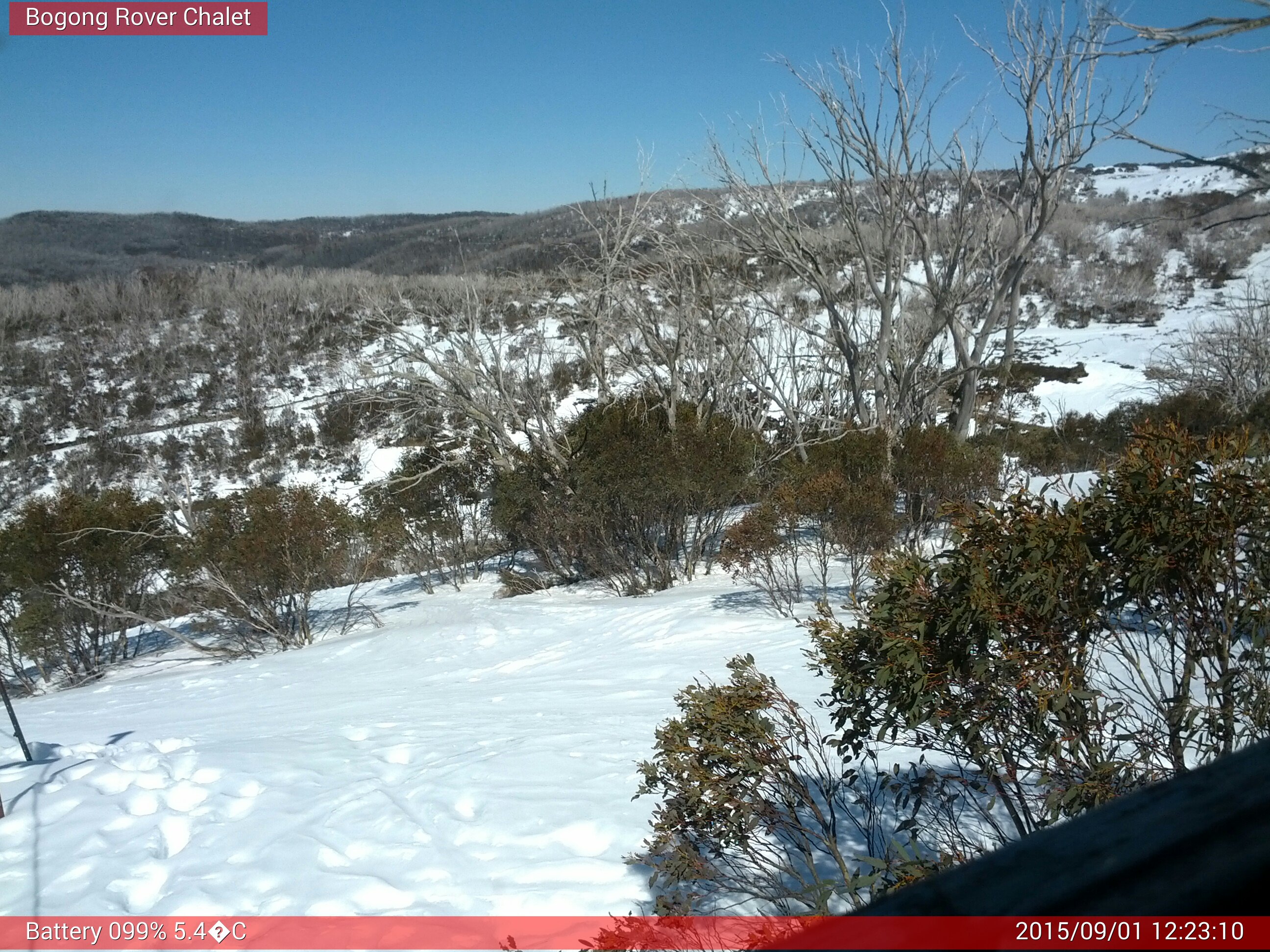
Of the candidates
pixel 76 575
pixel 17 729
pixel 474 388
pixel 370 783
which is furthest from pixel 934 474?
pixel 76 575

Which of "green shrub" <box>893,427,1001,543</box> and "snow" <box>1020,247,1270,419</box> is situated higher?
"snow" <box>1020,247,1270,419</box>

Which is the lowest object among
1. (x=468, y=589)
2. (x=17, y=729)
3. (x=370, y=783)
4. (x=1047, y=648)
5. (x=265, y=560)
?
(x=468, y=589)

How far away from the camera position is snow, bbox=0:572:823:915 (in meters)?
3.53

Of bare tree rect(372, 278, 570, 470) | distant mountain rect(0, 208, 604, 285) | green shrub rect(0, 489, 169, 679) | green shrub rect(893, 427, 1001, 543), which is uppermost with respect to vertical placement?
distant mountain rect(0, 208, 604, 285)

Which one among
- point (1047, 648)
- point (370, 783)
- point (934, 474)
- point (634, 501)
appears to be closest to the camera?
point (1047, 648)

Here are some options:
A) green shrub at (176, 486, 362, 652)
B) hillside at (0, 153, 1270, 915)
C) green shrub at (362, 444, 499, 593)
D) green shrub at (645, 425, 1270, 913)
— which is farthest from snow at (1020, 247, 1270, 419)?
green shrub at (645, 425, 1270, 913)

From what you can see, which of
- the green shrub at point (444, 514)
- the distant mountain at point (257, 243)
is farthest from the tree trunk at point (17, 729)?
the distant mountain at point (257, 243)

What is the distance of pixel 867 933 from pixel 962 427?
11945mm

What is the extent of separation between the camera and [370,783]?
475cm

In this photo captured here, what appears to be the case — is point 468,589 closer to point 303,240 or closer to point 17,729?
point 17,729

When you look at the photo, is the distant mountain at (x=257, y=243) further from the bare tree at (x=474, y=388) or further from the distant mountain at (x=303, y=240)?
the bare tree at (x=474, y=388)

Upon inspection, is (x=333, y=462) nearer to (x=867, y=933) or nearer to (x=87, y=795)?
(x=87, y=795)

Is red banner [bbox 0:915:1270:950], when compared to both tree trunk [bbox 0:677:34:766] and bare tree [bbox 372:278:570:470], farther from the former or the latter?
bare tree [bbox 372:278:570:470]

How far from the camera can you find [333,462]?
1089 inches
